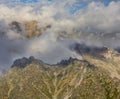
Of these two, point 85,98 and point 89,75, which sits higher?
point 89,75

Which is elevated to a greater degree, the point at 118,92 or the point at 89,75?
the point at 89,75

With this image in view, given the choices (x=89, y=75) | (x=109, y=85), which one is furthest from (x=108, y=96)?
(x=89, y=75)

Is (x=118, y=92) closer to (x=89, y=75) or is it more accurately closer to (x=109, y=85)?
(x=109, y=85)

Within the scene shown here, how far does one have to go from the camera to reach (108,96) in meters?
59.6

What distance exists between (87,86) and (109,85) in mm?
3852

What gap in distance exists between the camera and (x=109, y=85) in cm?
5928

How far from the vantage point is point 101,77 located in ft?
199

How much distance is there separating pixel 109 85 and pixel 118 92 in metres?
2.30

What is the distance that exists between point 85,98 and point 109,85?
192 inches

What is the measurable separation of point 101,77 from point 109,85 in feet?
7.14

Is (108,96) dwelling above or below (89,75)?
below

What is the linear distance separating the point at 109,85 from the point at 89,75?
4.54 m

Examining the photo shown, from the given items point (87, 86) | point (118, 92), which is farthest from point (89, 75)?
point (118, 92)

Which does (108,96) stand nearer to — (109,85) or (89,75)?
(109,85)
